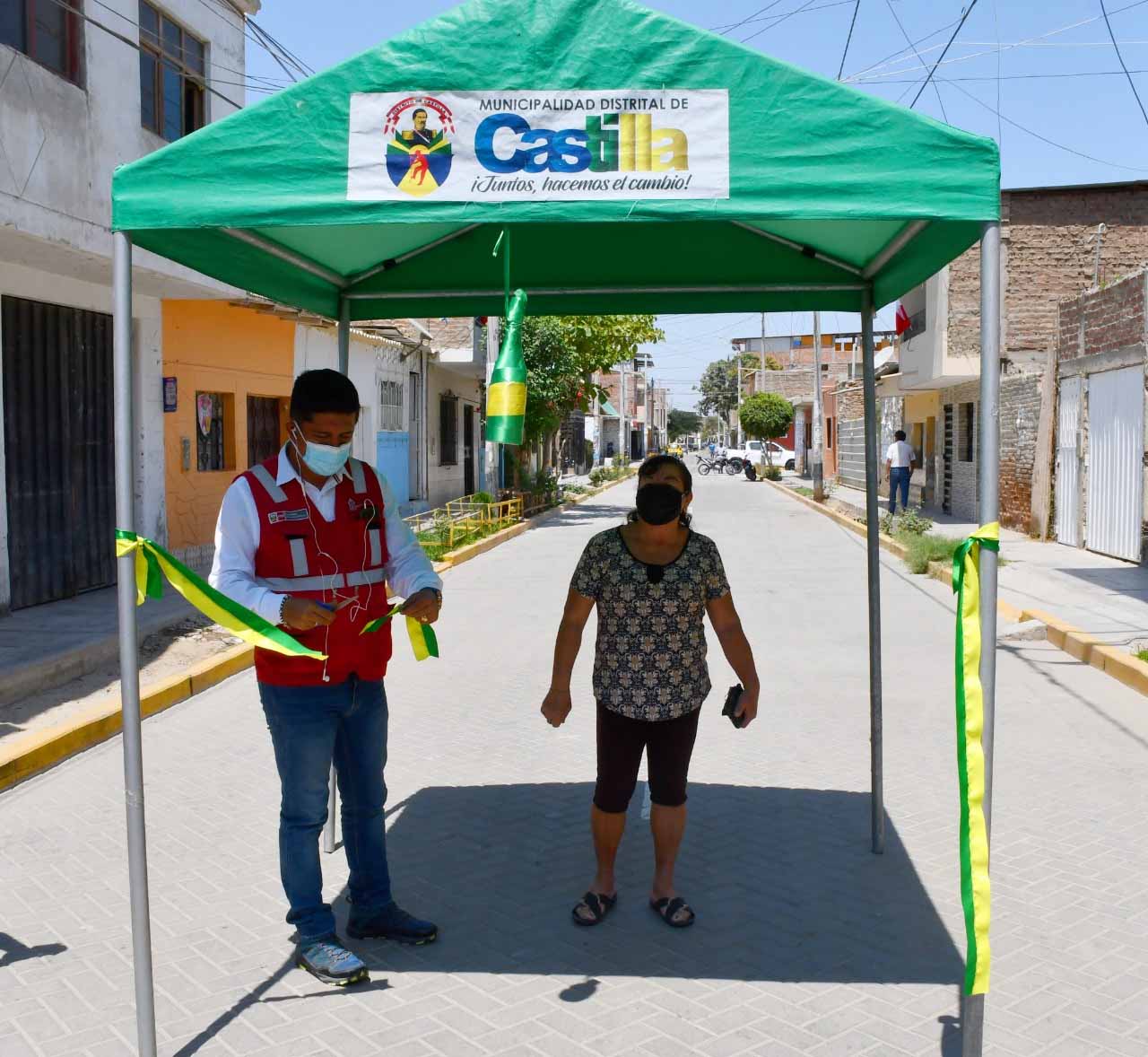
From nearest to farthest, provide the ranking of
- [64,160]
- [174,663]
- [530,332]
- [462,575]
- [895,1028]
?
[895,1028]
[174,663]
[64,160]
[462,575]
[530,332]

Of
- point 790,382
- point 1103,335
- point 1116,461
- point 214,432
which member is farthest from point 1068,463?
point 790,382

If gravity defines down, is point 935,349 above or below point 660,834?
above

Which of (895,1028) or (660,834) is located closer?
(895,1028)

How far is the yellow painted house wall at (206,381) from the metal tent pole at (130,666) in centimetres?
1097

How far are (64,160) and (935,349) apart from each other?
16.1m

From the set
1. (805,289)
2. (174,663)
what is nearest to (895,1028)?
(805,289)

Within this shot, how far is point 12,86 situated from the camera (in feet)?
28.6

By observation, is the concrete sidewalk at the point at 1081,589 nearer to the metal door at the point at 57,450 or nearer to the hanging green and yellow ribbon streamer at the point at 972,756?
the hanging green and yellow ribbon streamer at the point at 972,756

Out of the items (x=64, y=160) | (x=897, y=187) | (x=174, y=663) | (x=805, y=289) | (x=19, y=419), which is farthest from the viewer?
(x=19, y=419)

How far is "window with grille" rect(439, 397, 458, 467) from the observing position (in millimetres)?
29688

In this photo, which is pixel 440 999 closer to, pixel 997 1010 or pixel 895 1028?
pixel 895 1028

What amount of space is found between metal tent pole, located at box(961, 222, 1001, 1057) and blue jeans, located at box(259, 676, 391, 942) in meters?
1.86

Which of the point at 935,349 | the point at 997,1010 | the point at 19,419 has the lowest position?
the point at 997,1010

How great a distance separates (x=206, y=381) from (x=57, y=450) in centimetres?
393
